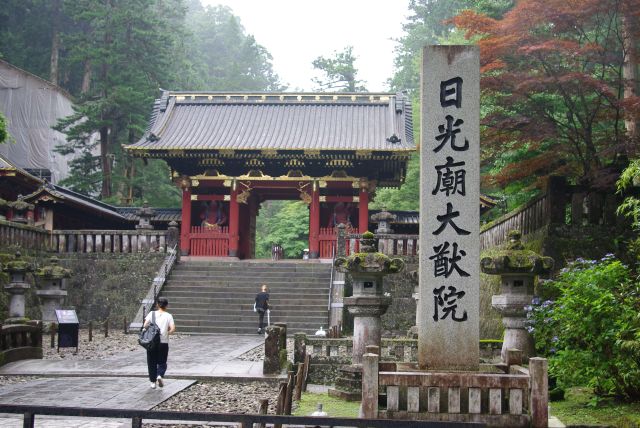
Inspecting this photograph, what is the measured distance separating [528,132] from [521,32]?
219cm

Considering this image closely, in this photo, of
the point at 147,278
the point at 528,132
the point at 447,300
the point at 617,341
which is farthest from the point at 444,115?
the point at 147,278

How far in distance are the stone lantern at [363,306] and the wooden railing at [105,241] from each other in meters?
15.0

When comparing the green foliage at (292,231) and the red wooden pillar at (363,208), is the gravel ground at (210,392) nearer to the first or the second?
the red wooden pillar at (363,208)

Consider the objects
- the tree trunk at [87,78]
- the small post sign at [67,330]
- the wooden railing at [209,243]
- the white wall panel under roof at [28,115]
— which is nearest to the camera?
the small post sign at [67,330]

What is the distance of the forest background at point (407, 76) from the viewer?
1465 centimetres

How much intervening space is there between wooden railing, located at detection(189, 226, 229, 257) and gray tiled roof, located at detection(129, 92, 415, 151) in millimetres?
3408

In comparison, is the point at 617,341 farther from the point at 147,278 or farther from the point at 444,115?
the point at 147,278

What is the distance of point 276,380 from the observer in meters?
12.3

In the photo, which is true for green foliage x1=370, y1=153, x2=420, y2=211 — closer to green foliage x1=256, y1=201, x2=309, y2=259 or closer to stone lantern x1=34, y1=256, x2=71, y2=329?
green foliage x1=256, y1=201, x2=309, y2=259

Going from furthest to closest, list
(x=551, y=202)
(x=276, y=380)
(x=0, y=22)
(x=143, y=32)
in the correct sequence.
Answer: (x=0, y=22) → (x=143, y=32) → (x=551, y=202) → (x=276, y=380)

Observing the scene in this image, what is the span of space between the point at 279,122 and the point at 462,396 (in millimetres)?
26352

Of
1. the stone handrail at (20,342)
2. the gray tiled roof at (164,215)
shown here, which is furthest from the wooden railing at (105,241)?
the stone handrail at (20,342)

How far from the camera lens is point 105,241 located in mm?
24922

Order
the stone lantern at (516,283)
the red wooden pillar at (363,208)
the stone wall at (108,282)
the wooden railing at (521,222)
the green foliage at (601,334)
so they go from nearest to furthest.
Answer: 1. the green foliage at (601,334)
2. the stone lantern at (516,283)
3. the wooden railing at (521,222)
4. the stone wall at (108,282)
5. the red wooden pillar at (363,208)
